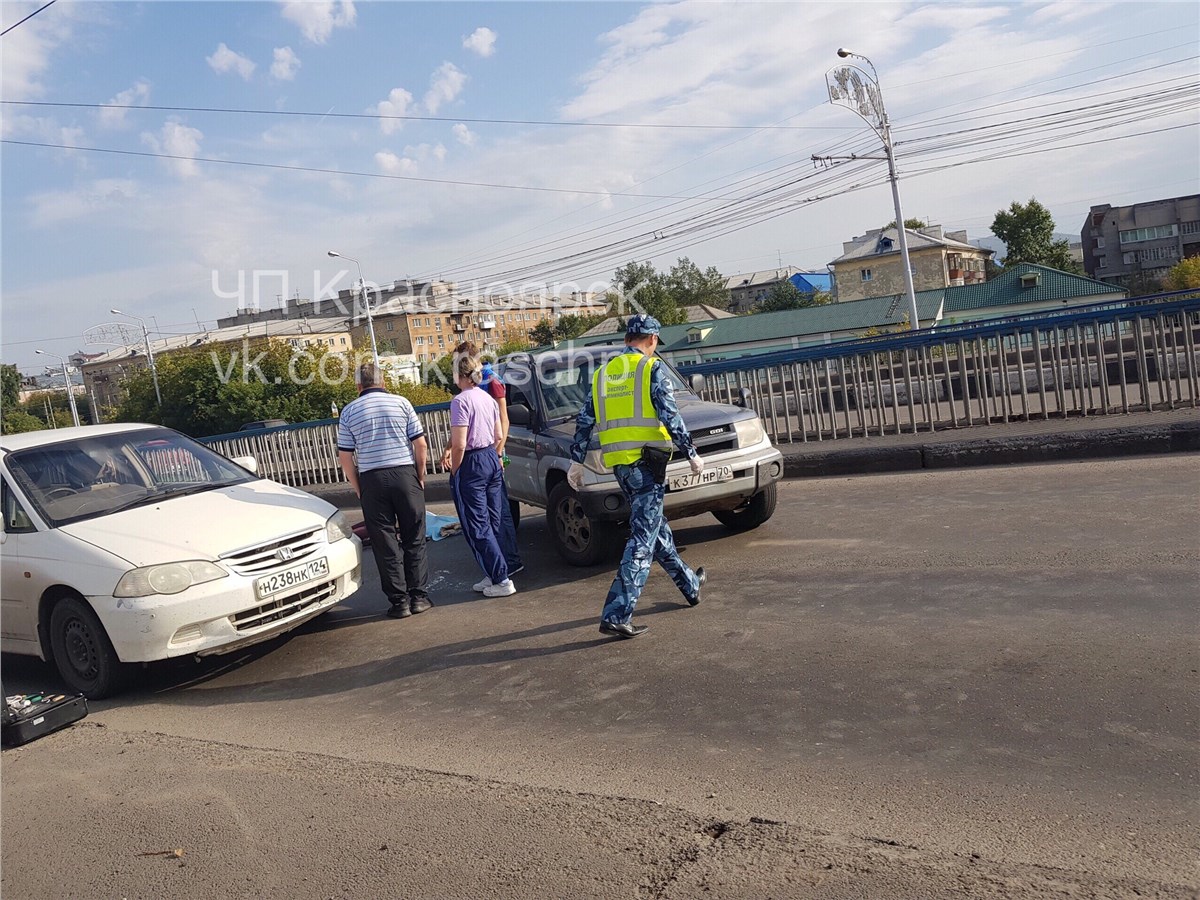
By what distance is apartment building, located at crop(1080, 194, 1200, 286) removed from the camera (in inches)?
4523

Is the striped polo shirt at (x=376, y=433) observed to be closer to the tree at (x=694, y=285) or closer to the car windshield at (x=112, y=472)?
the car windshield at (x=112, y=472)

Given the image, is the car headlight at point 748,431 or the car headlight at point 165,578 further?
the car headlight at point 748,431

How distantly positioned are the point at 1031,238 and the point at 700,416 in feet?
342

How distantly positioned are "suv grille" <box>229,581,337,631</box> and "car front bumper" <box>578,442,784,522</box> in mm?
2182

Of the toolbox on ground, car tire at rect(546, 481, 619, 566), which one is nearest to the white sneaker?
car tire at rect(546, 481, 619, 566)

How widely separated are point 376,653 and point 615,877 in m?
3.74

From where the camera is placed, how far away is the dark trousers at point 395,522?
7.44 m

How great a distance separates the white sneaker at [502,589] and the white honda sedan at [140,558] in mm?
1110

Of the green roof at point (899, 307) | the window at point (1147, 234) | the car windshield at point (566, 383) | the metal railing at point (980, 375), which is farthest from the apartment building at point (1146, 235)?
the car windshield at point (566, 383)

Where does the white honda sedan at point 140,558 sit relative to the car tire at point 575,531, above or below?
above

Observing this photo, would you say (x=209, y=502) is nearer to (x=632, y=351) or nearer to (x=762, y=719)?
(x=632, y=351)

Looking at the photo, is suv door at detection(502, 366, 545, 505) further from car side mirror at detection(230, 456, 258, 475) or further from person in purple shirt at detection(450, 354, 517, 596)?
car side mirror at detection(230, 456, 258, 475)

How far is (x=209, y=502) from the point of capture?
23.4ft

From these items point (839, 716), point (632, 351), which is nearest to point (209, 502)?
point (632, 351)
